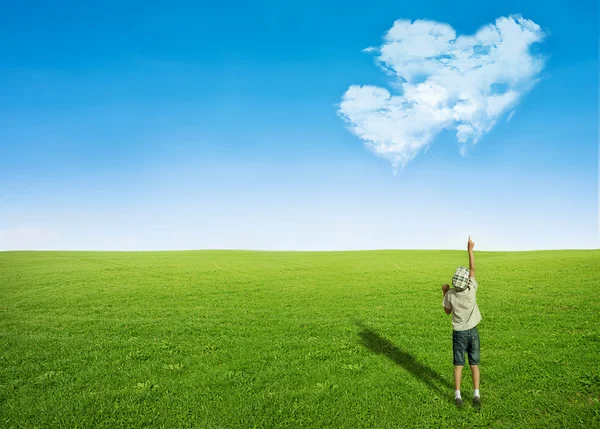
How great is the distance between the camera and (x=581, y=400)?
11094 mm

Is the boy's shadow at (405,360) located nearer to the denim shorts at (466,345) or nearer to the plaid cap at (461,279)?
the denim shorts at (466,345)

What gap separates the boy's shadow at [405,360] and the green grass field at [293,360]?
0.07 metres

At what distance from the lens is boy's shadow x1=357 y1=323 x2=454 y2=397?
12.2 metres

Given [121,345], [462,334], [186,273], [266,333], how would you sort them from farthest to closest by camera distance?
1. [186,273]
2. [266,333]
3. [121,345]
4. [462,334]

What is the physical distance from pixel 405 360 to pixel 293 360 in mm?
3998

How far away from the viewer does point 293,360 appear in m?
14.7

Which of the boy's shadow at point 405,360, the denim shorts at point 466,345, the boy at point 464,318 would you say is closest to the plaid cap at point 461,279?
the boy at point 464,318

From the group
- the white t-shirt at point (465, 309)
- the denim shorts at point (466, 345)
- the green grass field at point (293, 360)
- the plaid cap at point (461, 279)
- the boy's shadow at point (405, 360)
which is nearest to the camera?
the plaid cap at point (461, 279)

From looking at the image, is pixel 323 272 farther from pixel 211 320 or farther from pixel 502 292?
pixel 211 320

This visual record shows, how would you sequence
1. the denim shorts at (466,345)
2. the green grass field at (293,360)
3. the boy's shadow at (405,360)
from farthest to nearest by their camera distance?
the boy's shadow at (405,360)
the green grass field at (293,360)
the denim shorts at (466,345)

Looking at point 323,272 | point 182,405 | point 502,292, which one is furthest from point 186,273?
point 182,405

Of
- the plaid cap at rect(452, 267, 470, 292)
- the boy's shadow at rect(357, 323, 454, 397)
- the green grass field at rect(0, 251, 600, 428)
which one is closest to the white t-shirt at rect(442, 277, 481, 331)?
the plaid cap at rect(452, 267, 470, 292)

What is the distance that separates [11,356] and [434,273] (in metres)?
36.2

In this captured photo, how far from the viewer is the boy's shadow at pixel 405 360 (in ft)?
39.9
